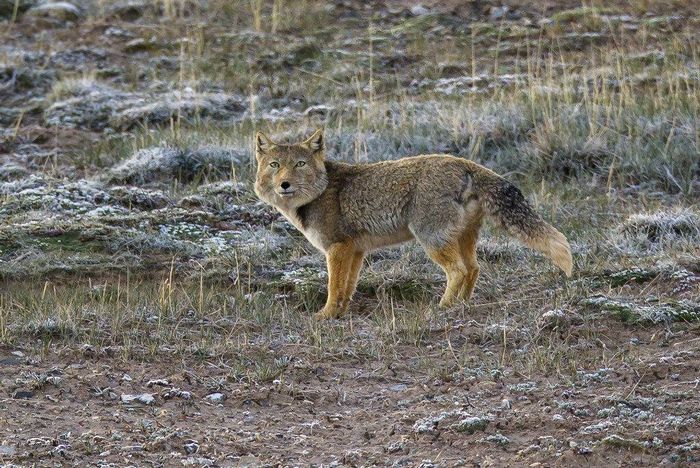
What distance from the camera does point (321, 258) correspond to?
11047mm

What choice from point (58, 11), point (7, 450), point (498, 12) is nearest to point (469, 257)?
point (7, 450)

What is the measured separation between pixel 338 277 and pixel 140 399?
8.79 feet

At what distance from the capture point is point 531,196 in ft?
41.8

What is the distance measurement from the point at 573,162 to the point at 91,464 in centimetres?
887

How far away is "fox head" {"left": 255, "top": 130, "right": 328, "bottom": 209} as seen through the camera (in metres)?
9.53

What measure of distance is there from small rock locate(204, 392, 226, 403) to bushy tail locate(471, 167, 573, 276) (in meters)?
2.74

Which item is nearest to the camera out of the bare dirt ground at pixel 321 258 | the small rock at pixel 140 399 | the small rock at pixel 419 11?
the bare dirt ground at pixel 321 258

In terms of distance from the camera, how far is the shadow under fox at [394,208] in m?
8.85

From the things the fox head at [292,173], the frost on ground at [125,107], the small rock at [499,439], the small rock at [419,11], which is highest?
the fox head at [292,173]

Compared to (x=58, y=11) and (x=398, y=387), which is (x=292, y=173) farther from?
(x=58, y=11)

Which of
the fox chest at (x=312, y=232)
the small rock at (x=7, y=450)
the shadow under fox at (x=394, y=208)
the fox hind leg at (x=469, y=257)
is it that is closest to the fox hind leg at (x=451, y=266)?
the shadow under fox at (x=394, y=208)

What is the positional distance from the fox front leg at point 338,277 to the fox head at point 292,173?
53 centimetres

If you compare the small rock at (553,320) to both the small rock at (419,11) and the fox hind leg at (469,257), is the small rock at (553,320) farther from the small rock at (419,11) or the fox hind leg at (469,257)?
the small rock at (419,11)

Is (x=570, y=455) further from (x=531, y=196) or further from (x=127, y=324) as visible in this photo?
(x=531, y=196)
